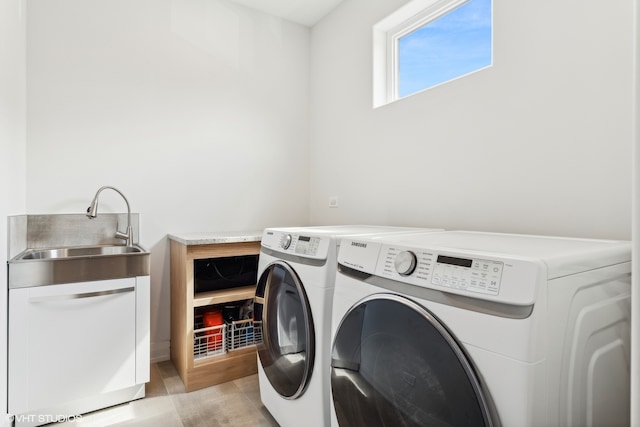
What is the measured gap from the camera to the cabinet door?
5.13 ft

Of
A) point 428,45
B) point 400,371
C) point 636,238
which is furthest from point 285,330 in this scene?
point 428,45

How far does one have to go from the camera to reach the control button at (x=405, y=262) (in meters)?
0.91

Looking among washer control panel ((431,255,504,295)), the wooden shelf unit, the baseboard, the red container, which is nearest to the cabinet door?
the wooden shelf unit

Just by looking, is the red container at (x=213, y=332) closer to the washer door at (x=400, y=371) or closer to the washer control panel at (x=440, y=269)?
the washer door at (x=400, y=371)

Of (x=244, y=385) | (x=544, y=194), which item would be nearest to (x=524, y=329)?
(x=544, y=194)

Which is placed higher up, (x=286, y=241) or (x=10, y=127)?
(x=10, y=127)

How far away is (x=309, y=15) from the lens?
284 cm

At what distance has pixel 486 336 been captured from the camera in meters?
0.72

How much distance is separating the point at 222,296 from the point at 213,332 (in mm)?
248

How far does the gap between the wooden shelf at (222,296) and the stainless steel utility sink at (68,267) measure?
0.35 metres

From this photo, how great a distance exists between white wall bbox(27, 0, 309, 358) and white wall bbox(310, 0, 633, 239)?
767mm

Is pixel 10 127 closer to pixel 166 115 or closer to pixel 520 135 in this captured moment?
pixel 166 115

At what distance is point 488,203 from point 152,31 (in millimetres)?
2378

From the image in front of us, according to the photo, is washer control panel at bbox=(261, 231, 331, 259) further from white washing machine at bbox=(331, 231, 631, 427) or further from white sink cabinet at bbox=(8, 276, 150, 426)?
white sink cabinet at bbox=(8, 276, 150, 426)
